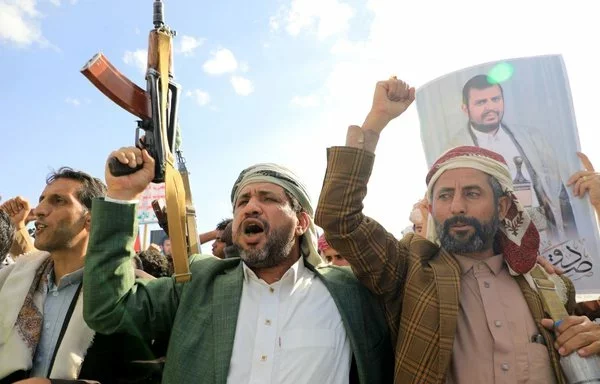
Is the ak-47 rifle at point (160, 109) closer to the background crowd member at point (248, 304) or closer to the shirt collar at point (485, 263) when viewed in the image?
the background crowd member at point (248, 304)

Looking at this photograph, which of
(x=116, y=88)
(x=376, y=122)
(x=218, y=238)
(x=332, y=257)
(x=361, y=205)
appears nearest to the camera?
(x=361, y=205)

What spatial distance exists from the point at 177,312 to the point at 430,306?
1287 mm

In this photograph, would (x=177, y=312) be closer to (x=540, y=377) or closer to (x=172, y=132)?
(x=172, y=132)

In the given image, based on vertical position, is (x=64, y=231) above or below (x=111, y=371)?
above

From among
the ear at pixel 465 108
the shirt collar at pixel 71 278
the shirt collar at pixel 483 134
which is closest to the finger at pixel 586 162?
the shirt collar at pixel 483 134

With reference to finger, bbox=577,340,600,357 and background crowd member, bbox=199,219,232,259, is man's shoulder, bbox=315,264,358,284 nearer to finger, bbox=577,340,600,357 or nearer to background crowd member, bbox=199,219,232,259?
finger, bbox=577,340,600,357

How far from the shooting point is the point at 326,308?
8.30 ft

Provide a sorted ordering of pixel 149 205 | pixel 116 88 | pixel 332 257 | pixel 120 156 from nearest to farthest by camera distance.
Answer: pixel 120 156, pixel 116 88, pixel 332 257, pixel 149 205

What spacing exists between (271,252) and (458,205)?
1.09m

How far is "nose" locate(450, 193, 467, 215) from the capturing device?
8.84 ft

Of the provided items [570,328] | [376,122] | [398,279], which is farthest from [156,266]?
[570,328]

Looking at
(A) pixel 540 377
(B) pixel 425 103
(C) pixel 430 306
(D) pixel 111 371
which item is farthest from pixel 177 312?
(B) pixel 425 103

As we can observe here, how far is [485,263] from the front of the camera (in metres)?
2.71

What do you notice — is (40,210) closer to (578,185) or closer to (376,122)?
(376,122)
